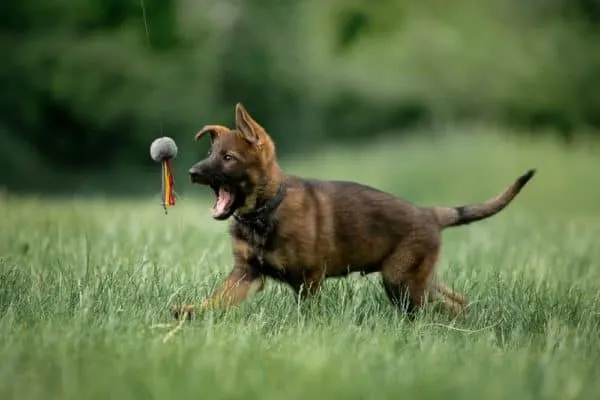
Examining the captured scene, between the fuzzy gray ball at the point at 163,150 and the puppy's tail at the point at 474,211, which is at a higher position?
the fuzzy gray ball at the point at 163,150

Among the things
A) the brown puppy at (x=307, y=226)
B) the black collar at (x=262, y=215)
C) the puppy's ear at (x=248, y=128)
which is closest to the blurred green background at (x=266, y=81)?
the brown puppy at (x=307, y=226)

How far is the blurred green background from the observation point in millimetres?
17984

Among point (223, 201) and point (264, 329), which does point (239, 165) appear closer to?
point (223, 201)

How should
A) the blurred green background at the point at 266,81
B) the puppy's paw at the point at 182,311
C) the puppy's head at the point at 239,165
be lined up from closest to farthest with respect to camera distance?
the puppy's paw at the point at 182,311 < the puppy's head at the point at 239,165 < the blurred green background at the point at 266,81

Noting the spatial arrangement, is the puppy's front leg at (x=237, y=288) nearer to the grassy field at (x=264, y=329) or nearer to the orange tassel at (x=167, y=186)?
the grassy field at (x=264, y=329)

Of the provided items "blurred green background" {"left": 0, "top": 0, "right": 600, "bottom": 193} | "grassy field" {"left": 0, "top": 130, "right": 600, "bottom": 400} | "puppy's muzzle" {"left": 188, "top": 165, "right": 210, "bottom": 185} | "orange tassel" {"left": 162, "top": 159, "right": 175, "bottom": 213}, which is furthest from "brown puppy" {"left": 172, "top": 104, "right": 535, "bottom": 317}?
"blurred green background" {"left": 0, "top": 0, "right": 600, "bottom": 193}

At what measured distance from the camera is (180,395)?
11.8ft

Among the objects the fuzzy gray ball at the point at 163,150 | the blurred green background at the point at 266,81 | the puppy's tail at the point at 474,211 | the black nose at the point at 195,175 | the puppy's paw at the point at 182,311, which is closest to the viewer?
the puppy's paw at the point at 182,311

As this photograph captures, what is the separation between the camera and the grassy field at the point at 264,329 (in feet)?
12.4

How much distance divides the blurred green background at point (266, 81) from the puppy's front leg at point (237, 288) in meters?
10.1

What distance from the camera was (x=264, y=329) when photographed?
483 centimetres

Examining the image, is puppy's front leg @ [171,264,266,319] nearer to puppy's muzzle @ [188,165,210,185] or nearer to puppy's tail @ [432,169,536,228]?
puppy's muzzle @ [188,165,210,185]

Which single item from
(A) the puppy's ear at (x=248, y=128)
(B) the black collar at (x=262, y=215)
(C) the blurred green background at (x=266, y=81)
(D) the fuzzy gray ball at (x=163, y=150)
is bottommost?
(B) the black collar at (x=262, y=215)

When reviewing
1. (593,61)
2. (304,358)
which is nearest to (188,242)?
(304,358)
